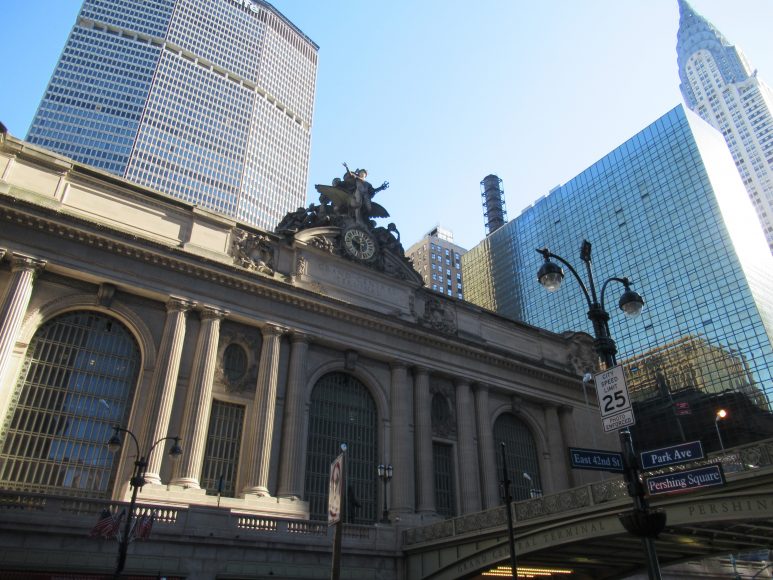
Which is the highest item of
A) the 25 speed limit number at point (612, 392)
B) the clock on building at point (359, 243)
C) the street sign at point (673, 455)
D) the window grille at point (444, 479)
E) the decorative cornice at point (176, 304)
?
the clock on building at point (359, 243)

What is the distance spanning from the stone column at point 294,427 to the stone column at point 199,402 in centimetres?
383

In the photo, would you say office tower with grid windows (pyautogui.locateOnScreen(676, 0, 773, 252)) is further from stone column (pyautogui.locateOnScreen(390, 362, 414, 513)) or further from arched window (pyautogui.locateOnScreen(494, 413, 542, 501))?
stone column (pyautogui.locateOnScreen(390, 362, 414, 513))

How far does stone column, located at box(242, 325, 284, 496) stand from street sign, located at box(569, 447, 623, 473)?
753 inches

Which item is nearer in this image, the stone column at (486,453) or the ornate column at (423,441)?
the ornate column at (423,441)

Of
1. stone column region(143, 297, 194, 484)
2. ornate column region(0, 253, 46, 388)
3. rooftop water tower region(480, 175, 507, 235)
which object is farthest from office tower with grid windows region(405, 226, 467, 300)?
ornate column region(0, 253, 46, 388)

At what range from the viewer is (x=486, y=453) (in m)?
37.0

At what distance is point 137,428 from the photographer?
26.2 metres

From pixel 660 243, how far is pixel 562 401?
33983 millimetres

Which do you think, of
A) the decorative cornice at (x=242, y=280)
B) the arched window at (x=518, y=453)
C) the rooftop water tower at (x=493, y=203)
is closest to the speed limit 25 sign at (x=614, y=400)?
the decorative cornice at (x=242, y=280)

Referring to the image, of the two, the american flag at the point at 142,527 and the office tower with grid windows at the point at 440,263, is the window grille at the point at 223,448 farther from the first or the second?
the office tower with grid windows at the point at 440,263

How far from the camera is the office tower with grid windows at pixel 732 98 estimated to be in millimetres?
123188

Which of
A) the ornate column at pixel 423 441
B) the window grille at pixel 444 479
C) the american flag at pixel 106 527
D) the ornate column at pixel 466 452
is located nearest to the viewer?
the american flag at pixel 106 527

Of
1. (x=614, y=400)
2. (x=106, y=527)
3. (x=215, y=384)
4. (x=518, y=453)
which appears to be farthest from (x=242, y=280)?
(x=614, y=400)

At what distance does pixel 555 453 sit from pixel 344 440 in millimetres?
17042
